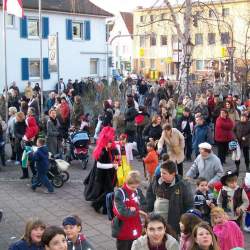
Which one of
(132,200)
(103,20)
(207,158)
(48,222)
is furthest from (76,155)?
(103,20)

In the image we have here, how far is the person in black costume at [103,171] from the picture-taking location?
34.3 ft

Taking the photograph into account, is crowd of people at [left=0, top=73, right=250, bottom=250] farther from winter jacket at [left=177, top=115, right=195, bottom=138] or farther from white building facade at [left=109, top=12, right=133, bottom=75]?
white building facade at [left=109, top=12, right=133, bottom=75]

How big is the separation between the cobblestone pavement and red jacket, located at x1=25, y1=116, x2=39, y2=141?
3.64 ft

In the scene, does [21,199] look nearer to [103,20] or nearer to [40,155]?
[40,155]

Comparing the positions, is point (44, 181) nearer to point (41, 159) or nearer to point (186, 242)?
point (41, 159)

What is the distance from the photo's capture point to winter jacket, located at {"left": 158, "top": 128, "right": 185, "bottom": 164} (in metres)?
12.2

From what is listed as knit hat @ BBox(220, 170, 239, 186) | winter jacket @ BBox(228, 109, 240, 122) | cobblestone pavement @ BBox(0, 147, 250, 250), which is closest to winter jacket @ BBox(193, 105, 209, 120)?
winter jacket @ BBox(228, 109, 240, 122)

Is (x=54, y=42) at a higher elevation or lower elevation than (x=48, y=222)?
higher

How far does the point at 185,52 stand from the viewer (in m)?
21.4

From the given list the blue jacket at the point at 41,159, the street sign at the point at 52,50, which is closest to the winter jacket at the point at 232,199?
the blue jacket at the point at 41,159

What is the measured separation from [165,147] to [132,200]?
6076mm

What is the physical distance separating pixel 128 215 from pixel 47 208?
4.38m

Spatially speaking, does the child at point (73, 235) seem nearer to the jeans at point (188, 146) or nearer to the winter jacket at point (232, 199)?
the winter jacket at point (232, 199)

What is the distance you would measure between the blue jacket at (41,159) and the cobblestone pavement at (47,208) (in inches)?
25.3
